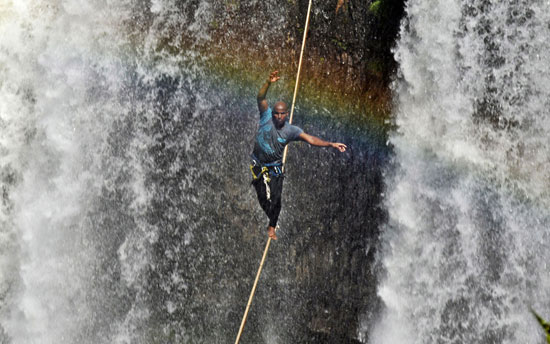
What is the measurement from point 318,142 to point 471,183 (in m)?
1.50

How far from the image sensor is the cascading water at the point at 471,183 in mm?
4875

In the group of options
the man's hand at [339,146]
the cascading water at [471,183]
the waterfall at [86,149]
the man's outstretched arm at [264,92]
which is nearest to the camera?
the cascading water at [471,183]

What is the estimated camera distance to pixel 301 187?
514 centimetres

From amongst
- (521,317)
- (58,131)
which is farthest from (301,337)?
(58,131)

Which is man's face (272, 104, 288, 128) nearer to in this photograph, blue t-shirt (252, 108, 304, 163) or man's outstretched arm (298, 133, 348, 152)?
blue t-shirt (252, 108, 304, 163)

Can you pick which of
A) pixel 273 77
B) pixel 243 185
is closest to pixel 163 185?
pixel 243 185

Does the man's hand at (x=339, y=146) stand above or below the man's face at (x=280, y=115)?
below

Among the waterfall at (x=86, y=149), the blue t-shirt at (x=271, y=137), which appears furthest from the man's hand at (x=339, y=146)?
the waterfall at (x=86, y=149)

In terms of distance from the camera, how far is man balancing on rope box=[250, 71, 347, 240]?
16.1 feet

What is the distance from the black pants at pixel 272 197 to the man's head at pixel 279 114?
512 millimetres

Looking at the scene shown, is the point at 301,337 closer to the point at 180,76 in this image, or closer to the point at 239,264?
the point at 239,264

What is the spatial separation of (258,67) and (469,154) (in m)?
2.20

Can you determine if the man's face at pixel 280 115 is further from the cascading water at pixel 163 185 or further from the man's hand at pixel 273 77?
the man's hand at pixel 273 77

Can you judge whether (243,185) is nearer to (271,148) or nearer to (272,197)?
(272,197)
